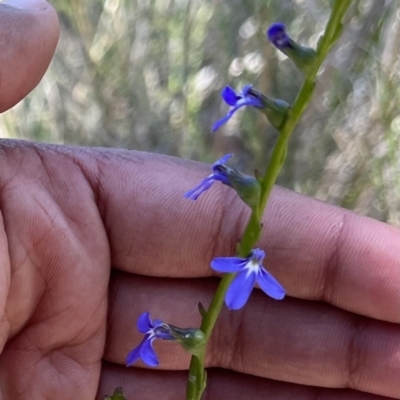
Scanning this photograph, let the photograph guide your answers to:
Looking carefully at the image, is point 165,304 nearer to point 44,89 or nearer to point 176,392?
point 176,392

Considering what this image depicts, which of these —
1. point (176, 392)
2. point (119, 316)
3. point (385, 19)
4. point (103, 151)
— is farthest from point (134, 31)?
point (176, 392)

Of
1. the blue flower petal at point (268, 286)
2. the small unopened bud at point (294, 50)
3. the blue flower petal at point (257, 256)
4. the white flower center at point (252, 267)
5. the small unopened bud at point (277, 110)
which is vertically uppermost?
the small unopened bud at point (294, 50)

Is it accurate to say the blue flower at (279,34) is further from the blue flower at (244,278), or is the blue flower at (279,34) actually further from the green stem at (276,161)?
the blue flower at (244,278)

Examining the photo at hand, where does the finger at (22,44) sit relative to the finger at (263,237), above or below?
above

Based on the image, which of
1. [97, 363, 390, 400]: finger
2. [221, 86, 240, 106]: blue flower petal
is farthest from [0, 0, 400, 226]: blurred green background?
[221, 86, 240, 106]: blue flower petal

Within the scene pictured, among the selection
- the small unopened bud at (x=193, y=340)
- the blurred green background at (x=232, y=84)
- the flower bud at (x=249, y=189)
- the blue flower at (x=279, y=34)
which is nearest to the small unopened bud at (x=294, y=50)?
the blue flower at (x=279, y=34)

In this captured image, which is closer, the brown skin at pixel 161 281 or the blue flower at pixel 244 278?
the blue flower at pixel 244 278

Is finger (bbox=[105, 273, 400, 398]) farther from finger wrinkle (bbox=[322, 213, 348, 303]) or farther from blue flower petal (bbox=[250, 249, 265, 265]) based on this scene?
blue flower petal (bbox=[250, 249, 265, 265])

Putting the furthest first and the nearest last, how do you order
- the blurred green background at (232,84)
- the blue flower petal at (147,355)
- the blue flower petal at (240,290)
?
1. the blurred green background at (232,84)
2. the blue flower petal at (147,355)
3. the blue flower petal at (240,290)
